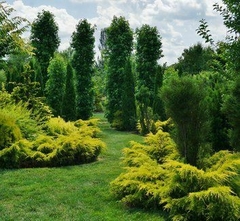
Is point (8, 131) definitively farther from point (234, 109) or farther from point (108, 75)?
→ point (108, 75)

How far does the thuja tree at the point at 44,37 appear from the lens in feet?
62.3

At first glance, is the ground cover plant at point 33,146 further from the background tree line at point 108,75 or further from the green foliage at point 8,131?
the background tree line at point 108,75

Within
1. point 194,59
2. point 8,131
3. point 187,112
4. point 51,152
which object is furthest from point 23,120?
point 194,59

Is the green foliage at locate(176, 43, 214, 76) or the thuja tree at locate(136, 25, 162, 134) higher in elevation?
the green foliage at locate(176, 43, 214, 76)

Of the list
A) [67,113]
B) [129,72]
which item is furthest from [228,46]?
[129,72]

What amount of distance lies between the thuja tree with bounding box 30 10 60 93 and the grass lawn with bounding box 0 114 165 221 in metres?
12.2

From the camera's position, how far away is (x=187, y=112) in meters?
5.34

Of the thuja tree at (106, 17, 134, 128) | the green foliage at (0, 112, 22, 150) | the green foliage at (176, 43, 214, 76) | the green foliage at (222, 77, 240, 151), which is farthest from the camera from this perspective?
the green foliage at (176, 43, 214, 76)

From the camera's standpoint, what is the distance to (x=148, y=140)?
23.1ft

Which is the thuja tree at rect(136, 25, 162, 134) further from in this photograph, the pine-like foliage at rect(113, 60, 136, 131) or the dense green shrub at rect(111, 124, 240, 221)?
the dense green shrub at rect(111, 124, 240, 221)

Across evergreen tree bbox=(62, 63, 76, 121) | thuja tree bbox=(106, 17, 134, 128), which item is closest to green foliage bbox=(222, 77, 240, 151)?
evergreen tree bbox=(62, 63, 76, 121)

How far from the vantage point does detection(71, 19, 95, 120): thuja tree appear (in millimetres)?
17691

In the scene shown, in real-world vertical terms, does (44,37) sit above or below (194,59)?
below

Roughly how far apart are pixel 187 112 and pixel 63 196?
2.36 m
